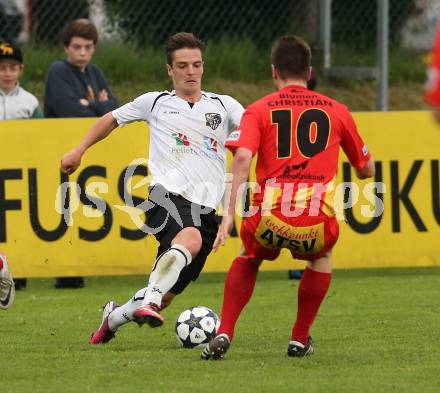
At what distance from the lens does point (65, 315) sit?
10.2 m

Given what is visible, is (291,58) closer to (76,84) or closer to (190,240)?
(190,240)

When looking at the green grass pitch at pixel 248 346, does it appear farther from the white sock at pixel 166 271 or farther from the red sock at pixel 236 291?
the white sock at pixel 166 271

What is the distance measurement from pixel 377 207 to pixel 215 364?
5.11m

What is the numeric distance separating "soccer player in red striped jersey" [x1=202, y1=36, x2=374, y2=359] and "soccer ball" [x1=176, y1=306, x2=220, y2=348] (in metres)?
0.70

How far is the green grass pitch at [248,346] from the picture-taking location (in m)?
6.96

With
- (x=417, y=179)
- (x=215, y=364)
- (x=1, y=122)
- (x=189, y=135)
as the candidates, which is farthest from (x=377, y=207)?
(x=215, y=364)

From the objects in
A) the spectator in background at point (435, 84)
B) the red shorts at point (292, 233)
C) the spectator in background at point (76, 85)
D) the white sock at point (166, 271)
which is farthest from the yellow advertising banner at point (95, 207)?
the spectator in background at point (435, 84)

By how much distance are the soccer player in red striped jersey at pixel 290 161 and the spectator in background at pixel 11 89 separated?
521 cm

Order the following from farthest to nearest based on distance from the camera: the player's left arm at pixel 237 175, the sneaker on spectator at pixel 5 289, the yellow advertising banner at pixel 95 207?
the yellow advertising banner at pixel 95 207 < the sneaker on spectator at pixel 5 289 < the player's left arm at pixel 237 175

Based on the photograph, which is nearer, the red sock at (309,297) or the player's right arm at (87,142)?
the red sock at (309,297)

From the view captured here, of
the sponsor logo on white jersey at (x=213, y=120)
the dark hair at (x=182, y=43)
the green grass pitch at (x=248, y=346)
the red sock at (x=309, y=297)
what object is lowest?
the green grass pitch at (x=248, y=346)

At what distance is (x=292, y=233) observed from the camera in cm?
749

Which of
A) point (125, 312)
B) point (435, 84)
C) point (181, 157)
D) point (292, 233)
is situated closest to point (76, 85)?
point (181, 157)

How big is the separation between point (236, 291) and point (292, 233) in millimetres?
521
